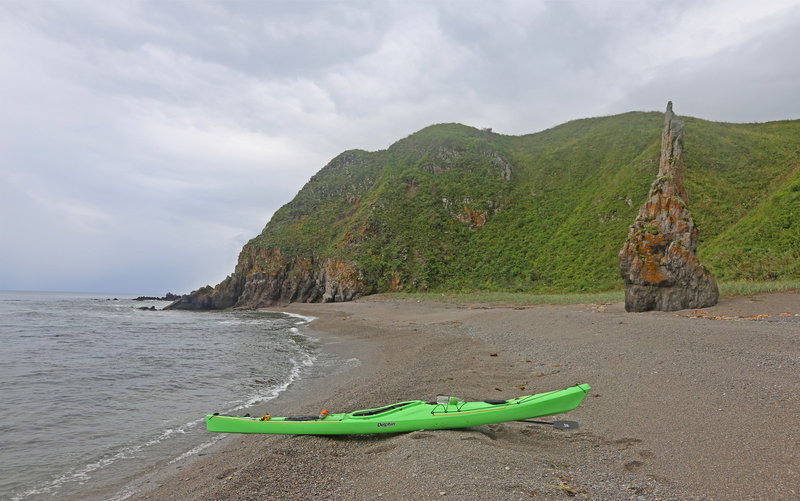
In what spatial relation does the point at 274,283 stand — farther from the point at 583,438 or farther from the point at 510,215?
the point at 583,438

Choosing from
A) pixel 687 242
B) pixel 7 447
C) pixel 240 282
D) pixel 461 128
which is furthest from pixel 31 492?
pixel 461 128

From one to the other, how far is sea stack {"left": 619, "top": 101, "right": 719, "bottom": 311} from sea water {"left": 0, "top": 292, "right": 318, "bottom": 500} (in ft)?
54.7

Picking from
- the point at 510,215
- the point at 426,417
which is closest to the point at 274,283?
the point at 510,215

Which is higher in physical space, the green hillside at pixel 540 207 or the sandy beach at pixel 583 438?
the green hillside at pixel 540 207

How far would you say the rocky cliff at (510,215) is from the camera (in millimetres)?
41125

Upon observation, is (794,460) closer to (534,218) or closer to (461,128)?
(534,218)

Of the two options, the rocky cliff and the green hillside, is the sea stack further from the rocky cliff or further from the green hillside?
the rocky cliff

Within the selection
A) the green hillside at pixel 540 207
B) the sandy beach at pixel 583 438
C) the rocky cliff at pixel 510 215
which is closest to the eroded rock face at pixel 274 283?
the rocky cliff at pixel 510 215

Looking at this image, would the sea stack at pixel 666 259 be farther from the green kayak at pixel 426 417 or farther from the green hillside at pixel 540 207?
the green kayak at pixel 426 417

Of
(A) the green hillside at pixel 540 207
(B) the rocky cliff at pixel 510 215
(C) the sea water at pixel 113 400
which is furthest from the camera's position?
(B) the rocky cliff at pixel 510 215

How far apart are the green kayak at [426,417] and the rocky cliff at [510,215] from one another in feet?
89.9

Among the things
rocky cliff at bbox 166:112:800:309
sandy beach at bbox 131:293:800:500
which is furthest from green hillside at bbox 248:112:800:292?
sandy beach at bbox 131:293:800:500

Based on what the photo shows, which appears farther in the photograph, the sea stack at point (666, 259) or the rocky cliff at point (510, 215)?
the rocky cliff at point (510, 215)

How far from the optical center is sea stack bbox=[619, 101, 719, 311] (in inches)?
730
